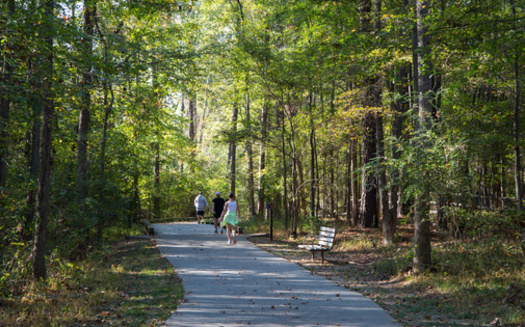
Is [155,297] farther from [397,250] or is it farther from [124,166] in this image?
[124,166]

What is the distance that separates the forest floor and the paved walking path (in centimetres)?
59

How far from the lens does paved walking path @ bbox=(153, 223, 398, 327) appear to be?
A: 20.4ft

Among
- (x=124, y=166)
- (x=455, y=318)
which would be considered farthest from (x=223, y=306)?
(x=124, y=166)

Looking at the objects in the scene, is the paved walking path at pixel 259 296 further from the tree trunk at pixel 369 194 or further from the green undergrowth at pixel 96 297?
the tree trunk at pixel 369 194

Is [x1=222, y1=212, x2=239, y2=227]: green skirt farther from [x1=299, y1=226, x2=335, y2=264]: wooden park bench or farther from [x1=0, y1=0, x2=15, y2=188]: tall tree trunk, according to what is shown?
[x1=0, y1=0, x2=15, y2=188]: tall tree trunk

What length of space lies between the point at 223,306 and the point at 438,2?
24.4 feet

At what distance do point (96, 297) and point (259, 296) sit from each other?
9.39 feet

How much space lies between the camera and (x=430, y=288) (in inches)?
338

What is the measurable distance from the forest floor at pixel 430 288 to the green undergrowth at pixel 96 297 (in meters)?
3.70

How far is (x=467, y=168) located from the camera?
30.5ft

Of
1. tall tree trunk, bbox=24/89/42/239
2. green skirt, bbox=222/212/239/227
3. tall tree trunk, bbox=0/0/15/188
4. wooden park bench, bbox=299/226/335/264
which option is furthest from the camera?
green skirt, bbox=222/212/239/227

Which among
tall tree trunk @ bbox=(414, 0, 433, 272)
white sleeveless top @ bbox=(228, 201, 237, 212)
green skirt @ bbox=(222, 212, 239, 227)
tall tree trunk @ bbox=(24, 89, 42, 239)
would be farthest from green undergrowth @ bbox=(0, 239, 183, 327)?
tall tree trunk @ bbox=(414, 0, 433, 272)

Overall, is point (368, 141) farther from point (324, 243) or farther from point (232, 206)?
point (324, 243)

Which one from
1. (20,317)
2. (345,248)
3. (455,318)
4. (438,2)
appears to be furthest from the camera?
(345,248)
